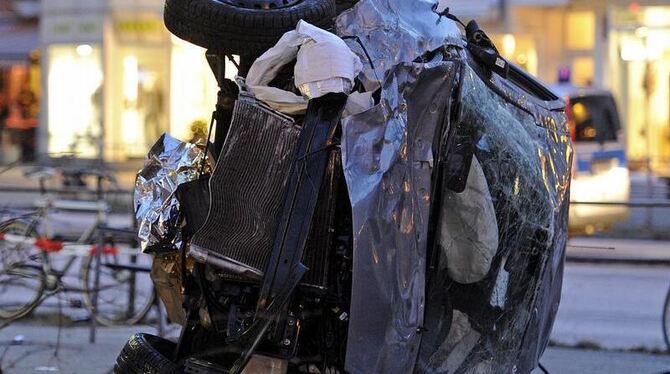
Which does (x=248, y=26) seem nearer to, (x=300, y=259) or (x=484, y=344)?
(x=300, y=259)

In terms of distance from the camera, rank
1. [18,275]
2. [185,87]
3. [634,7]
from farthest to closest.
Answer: [185,87] < [634,7] < [18,275]

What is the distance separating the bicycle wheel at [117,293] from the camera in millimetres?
8617

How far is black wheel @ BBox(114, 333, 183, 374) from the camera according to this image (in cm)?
422

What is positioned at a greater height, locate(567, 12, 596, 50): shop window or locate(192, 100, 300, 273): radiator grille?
locate(567, 12, 596, 50): shop window

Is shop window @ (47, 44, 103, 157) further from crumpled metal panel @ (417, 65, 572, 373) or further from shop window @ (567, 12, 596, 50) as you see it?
crumpled metal panel @ (417, 65, 572, 373)

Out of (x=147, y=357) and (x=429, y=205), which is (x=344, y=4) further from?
(x=147, y=357)

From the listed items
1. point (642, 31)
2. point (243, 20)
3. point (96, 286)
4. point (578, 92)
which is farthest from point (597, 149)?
point (243, 20)

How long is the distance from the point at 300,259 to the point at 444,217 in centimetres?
71

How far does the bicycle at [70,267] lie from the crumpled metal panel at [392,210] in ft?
11.9

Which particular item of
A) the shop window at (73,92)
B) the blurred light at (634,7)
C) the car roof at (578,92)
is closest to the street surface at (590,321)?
the car roof at (578,92)

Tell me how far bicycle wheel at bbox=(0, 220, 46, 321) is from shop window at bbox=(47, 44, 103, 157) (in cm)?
1995

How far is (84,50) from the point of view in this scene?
29.0 meters

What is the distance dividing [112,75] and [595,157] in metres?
15.9

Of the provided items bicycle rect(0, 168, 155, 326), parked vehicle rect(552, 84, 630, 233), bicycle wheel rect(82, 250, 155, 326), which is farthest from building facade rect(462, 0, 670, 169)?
bicycle wheel rect(82, 250, 155, 326)
